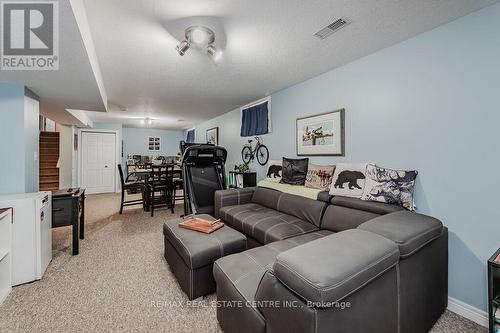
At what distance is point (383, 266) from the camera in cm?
101

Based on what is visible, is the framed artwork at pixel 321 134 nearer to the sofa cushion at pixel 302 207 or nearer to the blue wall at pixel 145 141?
the sofa cushion at pixel 302 207

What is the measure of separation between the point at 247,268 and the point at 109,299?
1311 mm

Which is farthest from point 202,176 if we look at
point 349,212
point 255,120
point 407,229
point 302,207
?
point 407,229

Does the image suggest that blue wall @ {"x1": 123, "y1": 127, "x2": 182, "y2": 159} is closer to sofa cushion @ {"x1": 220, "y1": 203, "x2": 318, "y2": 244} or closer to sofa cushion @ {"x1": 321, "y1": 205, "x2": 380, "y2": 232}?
sofa cushion @ {"x1": 220, "y1": 203, "x2": 318, "y2": 244}

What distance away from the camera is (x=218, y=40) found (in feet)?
6.95

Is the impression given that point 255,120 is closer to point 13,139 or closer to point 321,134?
point 321,134

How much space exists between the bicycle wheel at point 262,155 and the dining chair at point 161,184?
1.84 m

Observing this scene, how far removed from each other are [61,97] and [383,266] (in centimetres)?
404

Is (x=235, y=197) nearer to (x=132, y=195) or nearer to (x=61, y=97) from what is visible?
(x=61, y=97)

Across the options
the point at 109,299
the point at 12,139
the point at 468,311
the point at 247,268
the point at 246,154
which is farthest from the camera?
the point at 246,154

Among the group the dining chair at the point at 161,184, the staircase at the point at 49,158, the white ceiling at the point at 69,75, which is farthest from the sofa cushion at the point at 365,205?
the staircase at the point at 49,158

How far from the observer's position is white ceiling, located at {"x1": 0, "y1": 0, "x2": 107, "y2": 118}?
57.8 inches

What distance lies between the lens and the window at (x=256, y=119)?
3.99 meters

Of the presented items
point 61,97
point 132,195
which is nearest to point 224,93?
point 61,97
